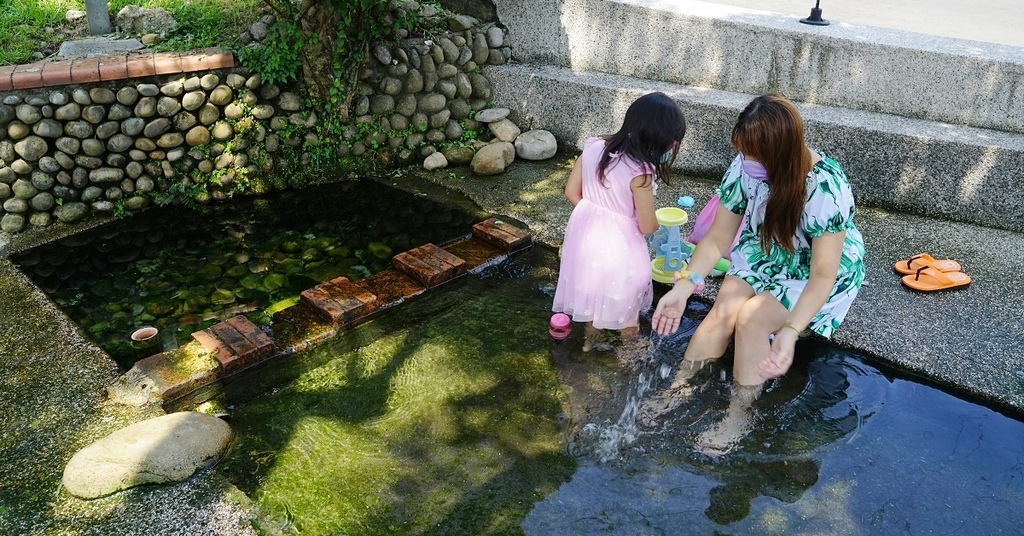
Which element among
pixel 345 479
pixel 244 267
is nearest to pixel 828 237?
pixel 345 479

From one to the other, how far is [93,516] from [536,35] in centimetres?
477

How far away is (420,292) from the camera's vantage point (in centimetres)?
412

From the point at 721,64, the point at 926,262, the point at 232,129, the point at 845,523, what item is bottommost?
the point at 845,523

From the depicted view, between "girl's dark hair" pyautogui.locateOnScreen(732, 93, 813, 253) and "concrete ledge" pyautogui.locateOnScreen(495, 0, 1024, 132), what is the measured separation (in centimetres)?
265

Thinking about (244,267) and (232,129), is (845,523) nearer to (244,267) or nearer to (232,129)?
(244,267)

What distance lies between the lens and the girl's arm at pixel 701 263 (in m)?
3.07

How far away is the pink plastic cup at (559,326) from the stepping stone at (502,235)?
0.94 metres

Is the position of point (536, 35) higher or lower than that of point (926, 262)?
higher

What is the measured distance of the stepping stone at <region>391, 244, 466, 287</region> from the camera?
4.20 meters

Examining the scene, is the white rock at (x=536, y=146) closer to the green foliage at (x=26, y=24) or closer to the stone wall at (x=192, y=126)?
the stone wall at (x=192, y=126)

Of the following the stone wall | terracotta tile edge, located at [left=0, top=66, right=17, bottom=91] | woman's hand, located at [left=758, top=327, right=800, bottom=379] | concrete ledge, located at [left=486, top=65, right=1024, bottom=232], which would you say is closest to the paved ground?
concrete ledge, located at [left=486, top=65, right=1024, bottom=232]

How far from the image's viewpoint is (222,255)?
15.1 feet

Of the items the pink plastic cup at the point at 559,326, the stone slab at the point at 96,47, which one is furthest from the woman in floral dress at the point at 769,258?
the stone slab at the point at 96,47

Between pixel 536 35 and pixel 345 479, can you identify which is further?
pixel 536 35
